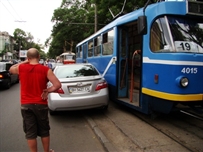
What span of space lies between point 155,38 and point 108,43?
2.88 m

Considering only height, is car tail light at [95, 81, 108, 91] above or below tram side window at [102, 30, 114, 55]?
below

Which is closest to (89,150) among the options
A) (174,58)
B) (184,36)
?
(174,58)

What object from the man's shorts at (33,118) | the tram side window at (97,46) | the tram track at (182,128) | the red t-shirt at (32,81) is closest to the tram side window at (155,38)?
the tram track at (182,128)

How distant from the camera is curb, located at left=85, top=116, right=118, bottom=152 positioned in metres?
3.96

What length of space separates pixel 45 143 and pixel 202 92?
127 inches

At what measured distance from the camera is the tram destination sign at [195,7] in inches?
177

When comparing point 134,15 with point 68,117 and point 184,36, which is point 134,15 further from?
point 68,117

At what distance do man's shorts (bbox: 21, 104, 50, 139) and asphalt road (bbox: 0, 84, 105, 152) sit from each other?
996 mm

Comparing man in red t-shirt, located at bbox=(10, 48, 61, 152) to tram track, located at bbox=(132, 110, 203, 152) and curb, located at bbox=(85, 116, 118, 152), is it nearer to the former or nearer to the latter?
curb, located at bbox=(85, 116, 118, 152)

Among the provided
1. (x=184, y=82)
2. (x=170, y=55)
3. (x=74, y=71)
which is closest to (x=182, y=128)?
(x=184, y=82)

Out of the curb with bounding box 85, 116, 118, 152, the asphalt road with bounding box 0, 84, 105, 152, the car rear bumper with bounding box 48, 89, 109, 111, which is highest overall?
the car rear bumper with bounding box 48, 89, 109, 111

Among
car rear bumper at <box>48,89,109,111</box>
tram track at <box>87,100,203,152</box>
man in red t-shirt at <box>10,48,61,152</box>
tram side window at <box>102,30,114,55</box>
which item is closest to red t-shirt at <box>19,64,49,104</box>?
man in red t-shirt at <box>10,48,61,152</box>

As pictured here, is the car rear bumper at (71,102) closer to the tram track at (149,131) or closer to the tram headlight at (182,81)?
the tram track at (149,131)

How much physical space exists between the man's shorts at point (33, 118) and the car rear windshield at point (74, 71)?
119 inches
